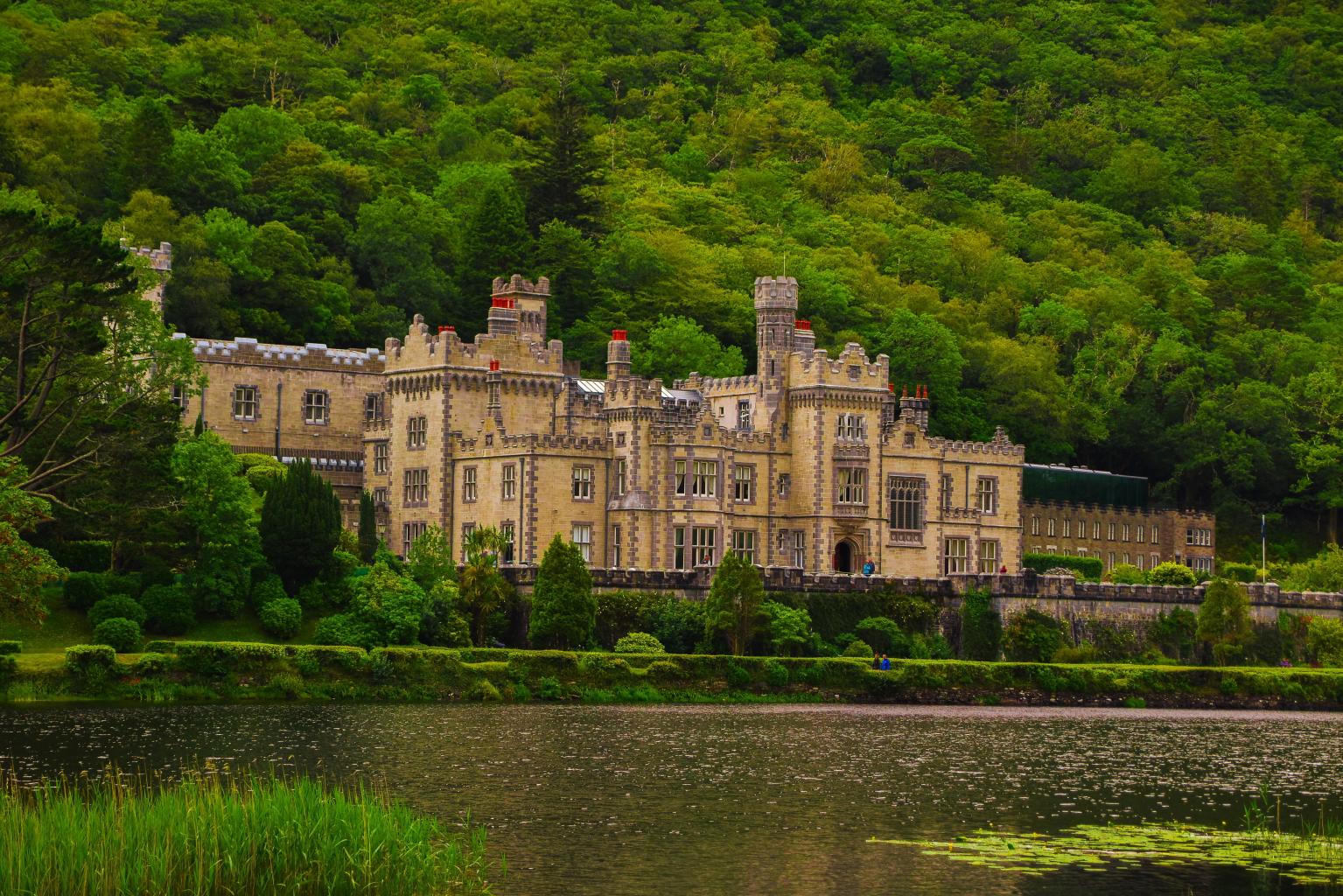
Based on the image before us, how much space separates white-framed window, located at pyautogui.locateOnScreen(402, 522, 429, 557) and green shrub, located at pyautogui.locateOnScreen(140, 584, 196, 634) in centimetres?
1979

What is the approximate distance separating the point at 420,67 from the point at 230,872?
156897mm

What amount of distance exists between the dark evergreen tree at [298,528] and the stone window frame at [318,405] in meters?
19.7

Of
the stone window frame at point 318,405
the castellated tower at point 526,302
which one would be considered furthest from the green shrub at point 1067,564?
the stone window frame at point 318,405

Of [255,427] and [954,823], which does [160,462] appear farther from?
[954,823]

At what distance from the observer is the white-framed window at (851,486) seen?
102312 mm

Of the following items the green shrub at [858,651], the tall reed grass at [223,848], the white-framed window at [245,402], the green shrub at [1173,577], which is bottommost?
the tall reed grass at [223,848]

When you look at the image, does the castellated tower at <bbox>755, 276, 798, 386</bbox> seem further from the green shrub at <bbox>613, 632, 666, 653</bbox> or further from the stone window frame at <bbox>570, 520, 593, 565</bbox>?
the green shrub at <bbox>613, 632, 666, 653</bbox>

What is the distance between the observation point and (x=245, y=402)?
106m

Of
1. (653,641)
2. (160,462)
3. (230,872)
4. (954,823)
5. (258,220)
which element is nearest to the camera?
(230,872)

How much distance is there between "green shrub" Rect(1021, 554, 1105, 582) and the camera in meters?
116

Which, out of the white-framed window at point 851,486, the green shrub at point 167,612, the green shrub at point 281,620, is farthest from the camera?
the white-framed window at point 851,486

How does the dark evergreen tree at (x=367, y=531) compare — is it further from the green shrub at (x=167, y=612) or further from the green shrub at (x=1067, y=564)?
the green shrub at (x=1067, y=564)

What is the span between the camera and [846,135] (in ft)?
641

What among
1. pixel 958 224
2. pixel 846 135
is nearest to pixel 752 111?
pixel 846 135
